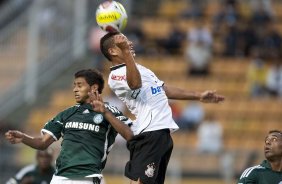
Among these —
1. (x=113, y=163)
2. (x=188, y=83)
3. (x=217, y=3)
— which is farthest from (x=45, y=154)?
(x=217, y=3)

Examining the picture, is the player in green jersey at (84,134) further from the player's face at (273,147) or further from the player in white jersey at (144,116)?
the player's face at (273,147)

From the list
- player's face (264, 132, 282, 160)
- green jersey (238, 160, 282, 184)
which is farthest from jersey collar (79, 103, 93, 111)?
player's face (264, 132, 282, 160)

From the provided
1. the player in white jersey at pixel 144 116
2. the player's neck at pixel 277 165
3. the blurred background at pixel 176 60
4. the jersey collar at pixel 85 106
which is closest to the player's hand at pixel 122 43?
the player in white jersey at pixel 144 116

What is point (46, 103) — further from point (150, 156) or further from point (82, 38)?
point (150, 156)

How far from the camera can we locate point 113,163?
17.9m

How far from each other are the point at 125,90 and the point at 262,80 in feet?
39.7

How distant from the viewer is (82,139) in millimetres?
9695

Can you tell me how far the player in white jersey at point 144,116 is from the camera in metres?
9.72

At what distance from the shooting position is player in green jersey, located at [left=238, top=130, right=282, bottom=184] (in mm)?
10047

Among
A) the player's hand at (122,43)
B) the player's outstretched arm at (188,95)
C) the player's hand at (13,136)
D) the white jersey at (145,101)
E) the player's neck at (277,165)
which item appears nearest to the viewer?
the player's hand at (122,43)

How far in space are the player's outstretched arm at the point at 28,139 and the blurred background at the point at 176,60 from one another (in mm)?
10613

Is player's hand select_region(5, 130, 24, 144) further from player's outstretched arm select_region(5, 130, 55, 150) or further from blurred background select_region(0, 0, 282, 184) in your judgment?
blurred background select_region(0, 0, 282, 184)

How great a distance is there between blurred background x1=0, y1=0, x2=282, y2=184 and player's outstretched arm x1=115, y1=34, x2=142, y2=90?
10734 millimetres

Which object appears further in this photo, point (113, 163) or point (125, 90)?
point (113, 163)
